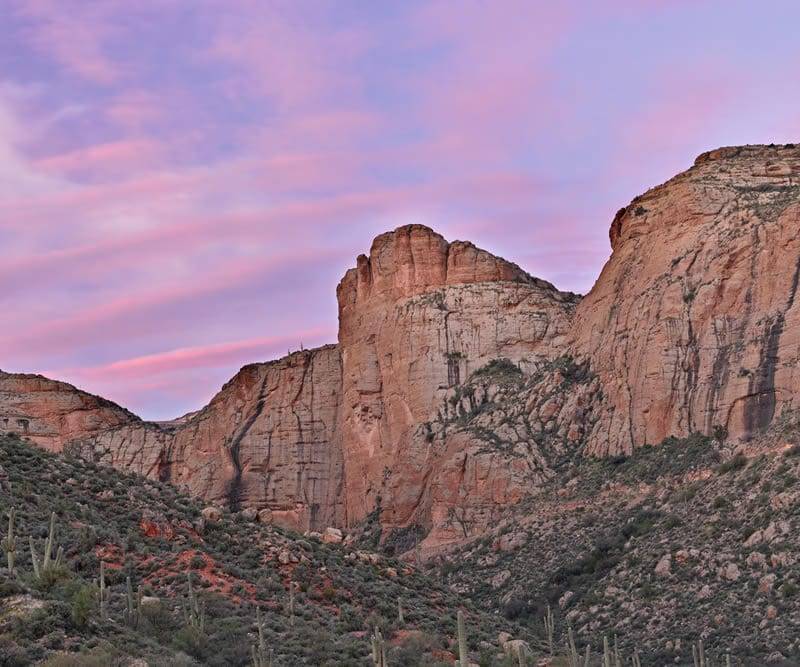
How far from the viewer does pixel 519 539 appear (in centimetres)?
8031

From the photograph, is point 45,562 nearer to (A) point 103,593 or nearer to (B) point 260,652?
(A) point 103,593

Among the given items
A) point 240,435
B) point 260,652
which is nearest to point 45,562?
point 260,652

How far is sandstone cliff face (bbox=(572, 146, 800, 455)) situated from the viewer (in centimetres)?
7756

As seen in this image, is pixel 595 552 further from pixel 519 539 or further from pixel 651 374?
pixel 651 374

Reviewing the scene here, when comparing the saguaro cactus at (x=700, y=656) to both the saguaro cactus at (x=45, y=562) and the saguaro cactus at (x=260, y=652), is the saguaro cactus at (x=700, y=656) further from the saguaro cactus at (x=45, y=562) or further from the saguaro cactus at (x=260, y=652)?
the saguaro cactus at (x=45, y=562)

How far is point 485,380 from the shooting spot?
324 ft

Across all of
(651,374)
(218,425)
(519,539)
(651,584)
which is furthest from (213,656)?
(218,425)

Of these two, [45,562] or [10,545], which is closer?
[45,562]

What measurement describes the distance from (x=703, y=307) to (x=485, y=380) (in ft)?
67.0

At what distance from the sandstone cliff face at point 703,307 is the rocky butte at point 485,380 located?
0.41ft

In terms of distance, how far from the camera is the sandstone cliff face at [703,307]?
77562 millimetres

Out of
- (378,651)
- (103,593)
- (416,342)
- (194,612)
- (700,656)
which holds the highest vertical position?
(416,342)

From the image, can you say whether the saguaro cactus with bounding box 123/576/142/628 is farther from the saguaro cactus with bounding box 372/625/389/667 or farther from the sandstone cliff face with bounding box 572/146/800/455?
the sandstone cliff face with bounding box 572/146/800/455

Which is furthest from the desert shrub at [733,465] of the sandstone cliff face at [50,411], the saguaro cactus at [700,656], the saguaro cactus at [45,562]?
the sandstone cliff face at [50,411]
